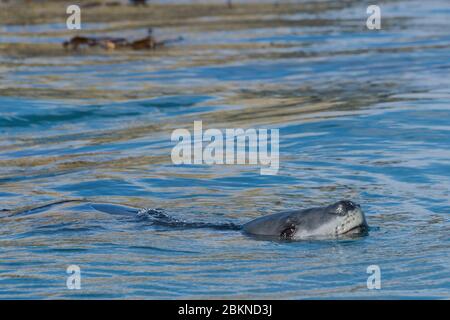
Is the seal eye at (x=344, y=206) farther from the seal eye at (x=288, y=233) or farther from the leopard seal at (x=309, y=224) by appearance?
the seal eye at (x=288, y=233)

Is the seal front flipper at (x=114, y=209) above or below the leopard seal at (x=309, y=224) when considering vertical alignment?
above

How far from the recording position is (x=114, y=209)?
29.9 feet

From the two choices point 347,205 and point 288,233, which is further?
point 288,233

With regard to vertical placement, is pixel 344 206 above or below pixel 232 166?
below

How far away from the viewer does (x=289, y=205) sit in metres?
9.13

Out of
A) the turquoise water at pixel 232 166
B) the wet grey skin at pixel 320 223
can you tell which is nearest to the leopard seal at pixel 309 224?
the wet grey skin at pixel 320 223

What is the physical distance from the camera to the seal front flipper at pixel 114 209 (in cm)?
902

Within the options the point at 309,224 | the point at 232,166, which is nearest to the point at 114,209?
the point at 309,224

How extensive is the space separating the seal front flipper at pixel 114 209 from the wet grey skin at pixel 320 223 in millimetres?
1299

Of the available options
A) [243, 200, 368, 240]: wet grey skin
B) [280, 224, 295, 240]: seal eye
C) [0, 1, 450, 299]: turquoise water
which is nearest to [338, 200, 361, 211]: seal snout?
[243, 200, 368, 240]: wet grey skin

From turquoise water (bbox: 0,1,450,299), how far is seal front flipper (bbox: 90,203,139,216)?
0.14m

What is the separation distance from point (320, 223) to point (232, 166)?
3152 millimetres

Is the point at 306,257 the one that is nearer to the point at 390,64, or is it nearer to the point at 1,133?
the point at 1,133

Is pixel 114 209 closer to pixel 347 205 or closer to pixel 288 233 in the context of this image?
pixel 288 233
